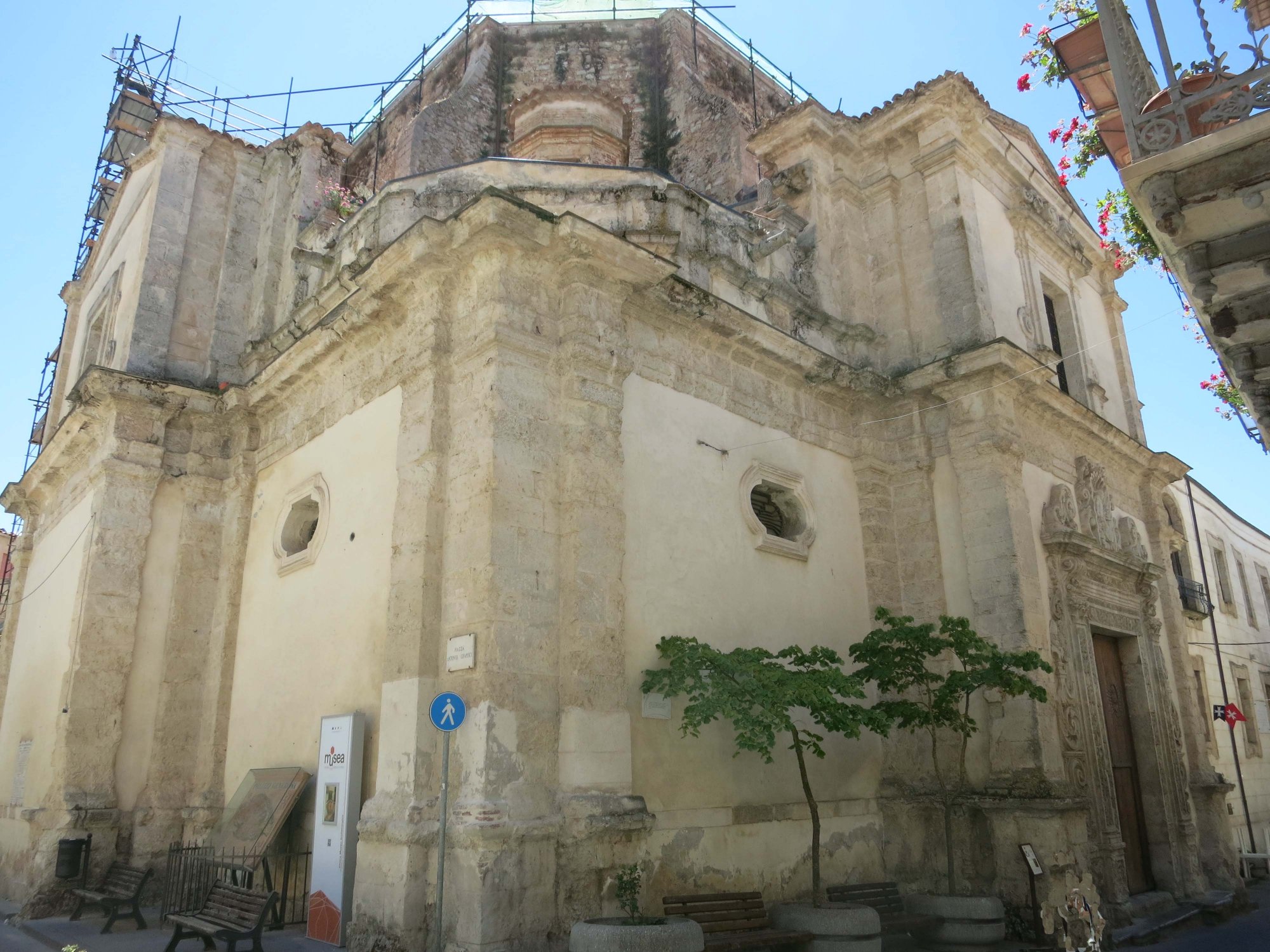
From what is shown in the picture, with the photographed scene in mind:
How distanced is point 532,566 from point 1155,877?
25.5 feet

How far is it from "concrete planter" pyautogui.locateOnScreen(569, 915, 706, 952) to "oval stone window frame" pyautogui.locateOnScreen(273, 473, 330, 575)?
443 centimetres

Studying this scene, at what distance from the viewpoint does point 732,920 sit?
6469 mm

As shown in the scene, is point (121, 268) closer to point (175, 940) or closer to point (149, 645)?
point (149, 645)

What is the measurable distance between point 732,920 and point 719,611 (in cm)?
230

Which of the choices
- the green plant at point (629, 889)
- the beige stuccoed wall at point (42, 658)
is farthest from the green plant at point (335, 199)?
the green plant at point (629, 889)

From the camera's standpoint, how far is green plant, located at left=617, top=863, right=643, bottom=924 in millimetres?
5828

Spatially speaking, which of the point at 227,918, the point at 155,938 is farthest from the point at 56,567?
the point at 227,918

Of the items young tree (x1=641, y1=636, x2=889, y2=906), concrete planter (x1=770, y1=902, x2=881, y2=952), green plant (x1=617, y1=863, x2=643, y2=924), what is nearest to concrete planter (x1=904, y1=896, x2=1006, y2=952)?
concrete planter (x1=770, y1=902, x2=881, y2=952)

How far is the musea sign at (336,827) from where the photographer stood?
6.60m

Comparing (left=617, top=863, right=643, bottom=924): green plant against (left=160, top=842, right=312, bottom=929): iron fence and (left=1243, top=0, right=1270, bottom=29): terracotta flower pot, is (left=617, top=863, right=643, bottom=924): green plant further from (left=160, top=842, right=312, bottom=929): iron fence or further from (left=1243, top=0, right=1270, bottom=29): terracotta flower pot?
(left=1243, top=0, right=1270, bottom=29): terracotta flower pot

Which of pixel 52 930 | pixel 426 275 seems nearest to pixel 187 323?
pixel 426 275

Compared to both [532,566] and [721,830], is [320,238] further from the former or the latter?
[721,830]

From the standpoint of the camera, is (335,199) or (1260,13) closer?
(1260,13)

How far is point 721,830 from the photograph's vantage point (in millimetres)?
7180
